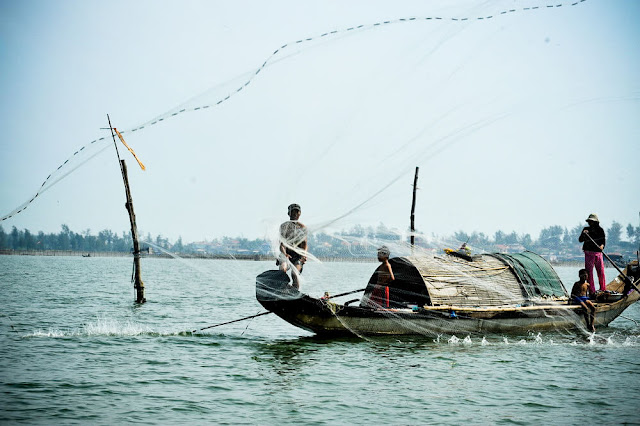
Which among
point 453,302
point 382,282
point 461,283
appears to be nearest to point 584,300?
point 461,283

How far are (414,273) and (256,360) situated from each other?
236 inches

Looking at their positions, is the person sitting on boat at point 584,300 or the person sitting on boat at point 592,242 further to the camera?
the person sitting on boat at point 592,242

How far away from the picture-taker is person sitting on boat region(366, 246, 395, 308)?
18.4m

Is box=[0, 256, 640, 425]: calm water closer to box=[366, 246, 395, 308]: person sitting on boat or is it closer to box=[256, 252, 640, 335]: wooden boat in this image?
box=[256, 252, 640, 335]: wooden boat

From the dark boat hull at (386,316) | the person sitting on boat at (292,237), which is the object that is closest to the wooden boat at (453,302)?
the dark boat hull at (386,316)

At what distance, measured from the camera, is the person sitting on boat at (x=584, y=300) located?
69.2ft

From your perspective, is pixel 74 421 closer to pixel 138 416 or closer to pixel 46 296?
pixel 138 416

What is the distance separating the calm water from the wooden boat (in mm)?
533

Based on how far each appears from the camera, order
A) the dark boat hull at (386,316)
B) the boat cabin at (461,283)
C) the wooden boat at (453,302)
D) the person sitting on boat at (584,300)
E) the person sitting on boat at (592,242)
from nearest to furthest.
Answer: the dark boat hull at (386,316) < the wooden boat at (453,302) < the boat cabin at (461,283) < the person sitting on boat at (584,300) < the person sitting on boat at (592,242)

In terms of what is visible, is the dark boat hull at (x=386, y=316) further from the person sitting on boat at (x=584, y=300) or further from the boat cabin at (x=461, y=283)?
the boat cabin at (x=461, y=283)

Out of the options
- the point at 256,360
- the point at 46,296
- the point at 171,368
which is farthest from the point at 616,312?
the point at 46,296

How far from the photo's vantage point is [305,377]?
14.4 m

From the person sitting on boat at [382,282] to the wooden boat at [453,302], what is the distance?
9cm

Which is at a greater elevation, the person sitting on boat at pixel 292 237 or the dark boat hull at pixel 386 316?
the person sitting on boat at pixel 292 237
